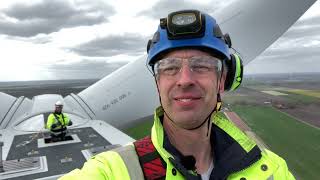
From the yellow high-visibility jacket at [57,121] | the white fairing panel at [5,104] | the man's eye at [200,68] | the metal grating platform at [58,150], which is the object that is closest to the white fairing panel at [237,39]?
the metal grating platform at [58,150]

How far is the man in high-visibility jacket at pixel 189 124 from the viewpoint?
2549 mm

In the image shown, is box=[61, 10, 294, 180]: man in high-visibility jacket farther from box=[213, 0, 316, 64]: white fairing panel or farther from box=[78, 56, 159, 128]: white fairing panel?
box=[213, 0, 316, 64]: white fairing panel

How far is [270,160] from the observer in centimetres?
289

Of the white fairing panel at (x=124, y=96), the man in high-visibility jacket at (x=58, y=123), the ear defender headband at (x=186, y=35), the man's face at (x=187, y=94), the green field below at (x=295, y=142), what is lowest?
the green field below at (x=295, y=142)

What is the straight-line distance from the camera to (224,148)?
123 inches

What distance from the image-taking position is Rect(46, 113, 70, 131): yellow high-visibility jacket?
13.9 meters

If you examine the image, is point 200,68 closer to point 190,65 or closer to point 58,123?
point 190,65

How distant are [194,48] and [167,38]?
0.27 meters

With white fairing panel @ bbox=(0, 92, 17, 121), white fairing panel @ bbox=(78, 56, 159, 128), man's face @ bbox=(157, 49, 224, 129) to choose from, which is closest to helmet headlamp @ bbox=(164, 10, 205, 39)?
man's face @ bbox=(157, 49, 224, 129)

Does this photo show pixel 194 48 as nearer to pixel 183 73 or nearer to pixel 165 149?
pixel 183 73

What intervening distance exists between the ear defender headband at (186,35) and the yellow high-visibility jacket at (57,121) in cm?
1184

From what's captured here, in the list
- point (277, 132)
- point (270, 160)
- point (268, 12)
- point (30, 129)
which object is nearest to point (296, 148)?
point (277, 132)

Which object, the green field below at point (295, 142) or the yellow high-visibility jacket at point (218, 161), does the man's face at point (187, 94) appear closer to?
the yellow high-visibility jacket at point (218, 161)

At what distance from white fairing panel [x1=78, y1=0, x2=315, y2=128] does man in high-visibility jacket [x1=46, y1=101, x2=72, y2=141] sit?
2.37 m
